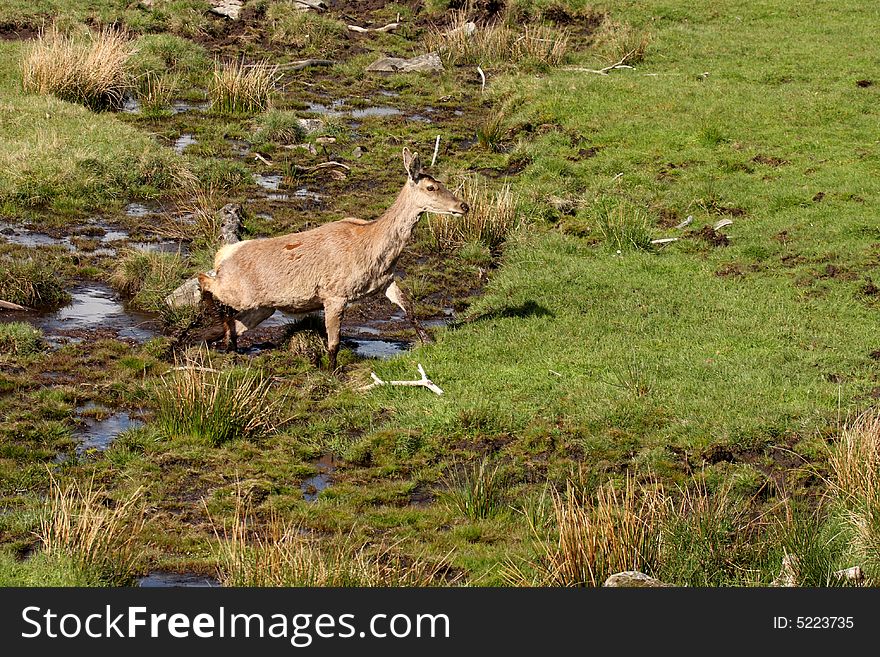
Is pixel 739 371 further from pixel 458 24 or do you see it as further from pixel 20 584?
pixel 458 24

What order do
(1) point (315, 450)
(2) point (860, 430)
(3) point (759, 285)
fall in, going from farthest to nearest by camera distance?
(3) point (759, 285) < (1) point (315, 450) < (2) point (860, 430)

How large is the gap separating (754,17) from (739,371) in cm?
1988

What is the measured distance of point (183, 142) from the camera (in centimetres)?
2194

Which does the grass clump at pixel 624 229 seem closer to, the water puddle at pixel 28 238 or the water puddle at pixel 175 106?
the water puddle at pixel 28 238

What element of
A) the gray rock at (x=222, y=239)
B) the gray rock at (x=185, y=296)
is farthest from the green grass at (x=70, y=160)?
the gray rock at (x=185, y=296)

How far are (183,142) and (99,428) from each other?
11.8 metres

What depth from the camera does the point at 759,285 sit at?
1538 centimetres

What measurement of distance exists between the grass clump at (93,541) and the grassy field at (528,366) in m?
0.03

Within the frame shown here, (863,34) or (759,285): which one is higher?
(863,34)

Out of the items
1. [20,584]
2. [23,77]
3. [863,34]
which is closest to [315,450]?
[20,584]

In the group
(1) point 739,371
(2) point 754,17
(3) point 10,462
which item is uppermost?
(2) point 754,17

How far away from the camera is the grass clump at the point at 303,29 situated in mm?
31078

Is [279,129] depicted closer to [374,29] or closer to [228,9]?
[374,29]

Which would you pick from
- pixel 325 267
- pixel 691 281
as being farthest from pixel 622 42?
pixel 325 267
